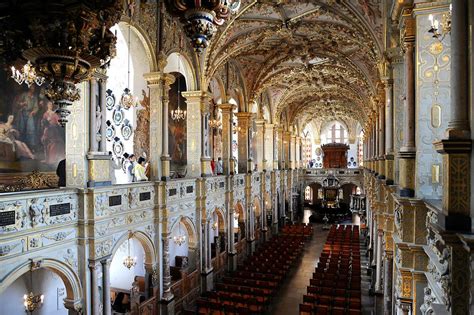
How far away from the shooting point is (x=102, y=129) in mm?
9695

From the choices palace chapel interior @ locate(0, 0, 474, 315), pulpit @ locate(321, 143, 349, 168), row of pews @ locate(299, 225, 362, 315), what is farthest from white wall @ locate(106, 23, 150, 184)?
pulpit @ locate(321, 143, 349, 168)

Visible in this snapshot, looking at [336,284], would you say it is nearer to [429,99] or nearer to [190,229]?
[190,229]

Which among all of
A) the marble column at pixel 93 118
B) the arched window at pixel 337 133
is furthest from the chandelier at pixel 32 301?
the arched window at pixel 337 133

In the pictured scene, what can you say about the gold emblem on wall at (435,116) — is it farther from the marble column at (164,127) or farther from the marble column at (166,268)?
the marble column at (166,268)

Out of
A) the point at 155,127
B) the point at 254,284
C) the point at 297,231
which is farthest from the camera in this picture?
the point at 297,231

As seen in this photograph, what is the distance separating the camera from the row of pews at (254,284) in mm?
13500

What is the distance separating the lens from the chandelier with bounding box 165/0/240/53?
15.8 feet

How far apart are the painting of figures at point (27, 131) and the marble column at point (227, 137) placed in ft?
30.1

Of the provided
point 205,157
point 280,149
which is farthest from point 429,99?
point 280,149

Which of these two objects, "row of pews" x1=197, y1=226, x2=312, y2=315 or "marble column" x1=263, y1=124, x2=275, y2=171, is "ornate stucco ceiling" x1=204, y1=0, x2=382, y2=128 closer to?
"marble column" x1=263, y1=124, x2=275, y2=171

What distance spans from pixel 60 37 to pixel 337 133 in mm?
46341

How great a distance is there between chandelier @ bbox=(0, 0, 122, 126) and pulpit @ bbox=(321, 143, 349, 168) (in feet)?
131

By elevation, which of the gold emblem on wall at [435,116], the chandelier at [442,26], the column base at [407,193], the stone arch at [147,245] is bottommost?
the stone arch at [147,245]

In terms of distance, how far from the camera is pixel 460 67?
364 cm
